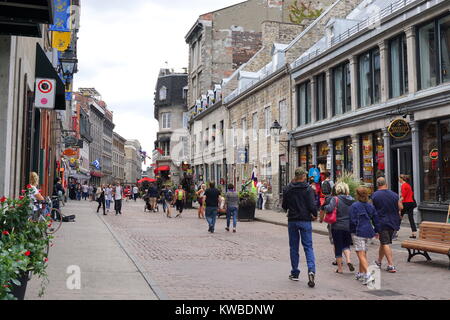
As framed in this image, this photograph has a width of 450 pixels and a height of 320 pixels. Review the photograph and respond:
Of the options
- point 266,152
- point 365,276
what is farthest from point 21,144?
point 266,152

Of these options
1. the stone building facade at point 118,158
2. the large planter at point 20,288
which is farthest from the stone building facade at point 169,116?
the large planter at point 20,288

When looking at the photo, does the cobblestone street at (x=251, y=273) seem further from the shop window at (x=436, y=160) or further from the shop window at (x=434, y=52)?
the shop window at (x=434, y=52)

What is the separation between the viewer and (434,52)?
16.4 m

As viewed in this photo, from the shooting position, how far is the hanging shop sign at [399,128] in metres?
16.8

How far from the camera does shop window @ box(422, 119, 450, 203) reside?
15.8 m

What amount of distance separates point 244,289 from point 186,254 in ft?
13.1

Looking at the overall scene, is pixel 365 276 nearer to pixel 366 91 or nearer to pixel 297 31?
pixel 366 91

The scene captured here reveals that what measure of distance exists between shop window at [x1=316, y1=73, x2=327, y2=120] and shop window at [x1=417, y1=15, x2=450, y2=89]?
23.8ft

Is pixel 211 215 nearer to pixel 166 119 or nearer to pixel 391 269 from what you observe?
pixel 391 269

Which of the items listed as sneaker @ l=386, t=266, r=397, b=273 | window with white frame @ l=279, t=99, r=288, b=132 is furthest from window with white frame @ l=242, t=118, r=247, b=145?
sneaker @ l=386, t=266, r=397, b=273

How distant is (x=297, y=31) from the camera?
3494 centimetres

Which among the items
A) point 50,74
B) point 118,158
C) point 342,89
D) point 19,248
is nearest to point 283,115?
point 342,89

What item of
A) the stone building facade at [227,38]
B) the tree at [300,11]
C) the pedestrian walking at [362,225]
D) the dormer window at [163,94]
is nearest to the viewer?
the pedestrian walking at [362,225]

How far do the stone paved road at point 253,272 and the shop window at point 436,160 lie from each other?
13.7ft
